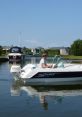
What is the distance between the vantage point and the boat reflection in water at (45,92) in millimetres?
18078

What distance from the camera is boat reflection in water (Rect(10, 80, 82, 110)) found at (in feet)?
59.3

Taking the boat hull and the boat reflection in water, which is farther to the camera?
the boat hull

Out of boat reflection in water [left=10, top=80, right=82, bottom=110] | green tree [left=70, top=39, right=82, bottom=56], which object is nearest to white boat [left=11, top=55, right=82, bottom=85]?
boat reflection in water [left=10, top=80, right=82, bottom=110]

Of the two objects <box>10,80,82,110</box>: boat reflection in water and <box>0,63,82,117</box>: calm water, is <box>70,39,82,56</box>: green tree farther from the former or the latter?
<box>0,63,82,117</box>: calm water

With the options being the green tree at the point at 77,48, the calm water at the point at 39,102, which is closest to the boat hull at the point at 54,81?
the calm water at the point at 39,102

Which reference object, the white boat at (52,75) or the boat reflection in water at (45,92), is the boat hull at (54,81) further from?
the boat reflection in water at (45,92)

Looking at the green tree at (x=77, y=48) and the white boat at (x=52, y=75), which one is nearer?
the white boat at (x=52, y=75)

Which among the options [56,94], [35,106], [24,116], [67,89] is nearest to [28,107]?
[35,106]

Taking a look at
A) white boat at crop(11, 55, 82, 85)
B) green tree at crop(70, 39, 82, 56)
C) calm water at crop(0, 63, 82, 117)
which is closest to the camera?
calm water at crop(0, 63, 82, 117)

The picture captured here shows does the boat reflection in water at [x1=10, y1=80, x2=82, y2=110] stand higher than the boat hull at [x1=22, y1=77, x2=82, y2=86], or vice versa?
the boat hull at [x1=22, y1=77, x2=82, y2=86]

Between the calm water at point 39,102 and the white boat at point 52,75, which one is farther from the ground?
the white boat at point 52,75

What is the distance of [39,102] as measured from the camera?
17.1 metres

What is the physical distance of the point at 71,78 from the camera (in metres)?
24.6

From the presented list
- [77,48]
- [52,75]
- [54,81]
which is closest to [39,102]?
[52,75]
